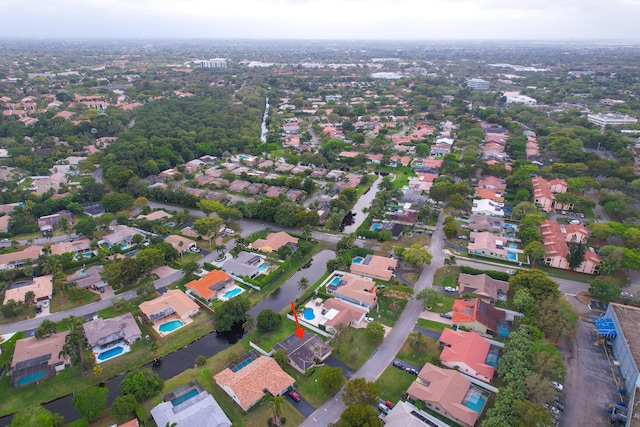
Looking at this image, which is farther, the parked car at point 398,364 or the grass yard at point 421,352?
the grass yard at point 421,352

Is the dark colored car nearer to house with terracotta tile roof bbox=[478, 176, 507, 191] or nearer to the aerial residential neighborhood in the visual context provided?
the aerial residential neighborhood

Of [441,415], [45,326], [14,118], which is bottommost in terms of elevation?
[441,415]

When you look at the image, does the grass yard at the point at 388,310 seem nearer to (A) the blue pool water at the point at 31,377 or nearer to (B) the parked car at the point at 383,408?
(B) the parked car at the point at 383,408

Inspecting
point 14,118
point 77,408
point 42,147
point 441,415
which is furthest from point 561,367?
point 14,118

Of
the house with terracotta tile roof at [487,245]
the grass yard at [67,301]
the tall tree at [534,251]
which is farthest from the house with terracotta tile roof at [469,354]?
the grass yard at [67,301]

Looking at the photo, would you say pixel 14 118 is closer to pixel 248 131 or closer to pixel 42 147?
pixel 42 147

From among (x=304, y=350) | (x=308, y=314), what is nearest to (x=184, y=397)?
(x=304, y=350)
